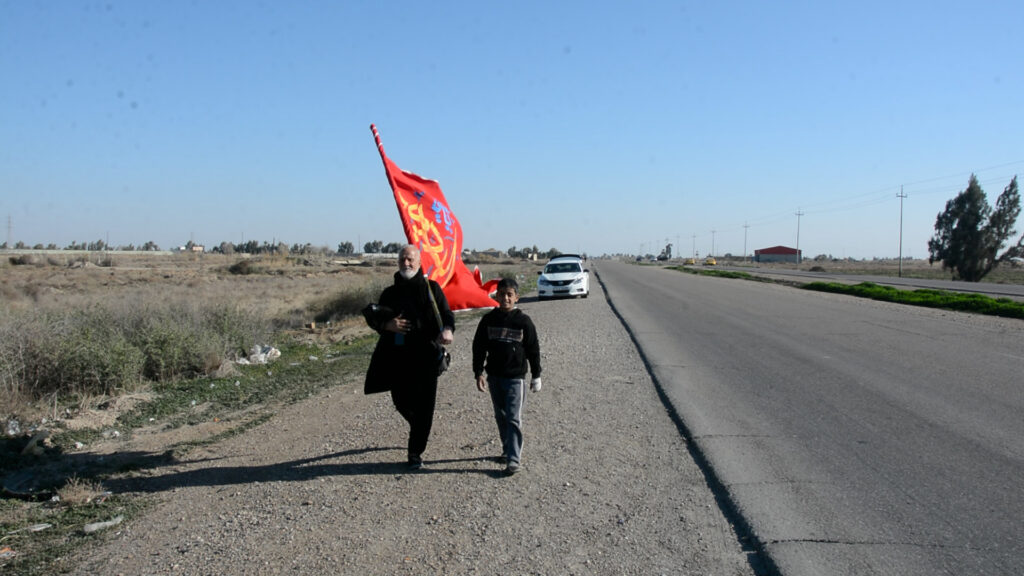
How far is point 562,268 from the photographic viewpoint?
94.8ft

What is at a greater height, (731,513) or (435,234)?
(435,234)

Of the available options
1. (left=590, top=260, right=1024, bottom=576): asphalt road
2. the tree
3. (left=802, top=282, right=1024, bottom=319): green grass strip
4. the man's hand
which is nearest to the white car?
(left=802, top=282, right=1024, bottom=319): green grass strip

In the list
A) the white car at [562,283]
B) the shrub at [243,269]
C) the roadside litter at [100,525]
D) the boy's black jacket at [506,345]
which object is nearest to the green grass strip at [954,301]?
the white car at [562,283]

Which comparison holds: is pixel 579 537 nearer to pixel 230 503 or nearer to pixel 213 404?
pixel 230 503

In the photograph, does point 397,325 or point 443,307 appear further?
point 443,307

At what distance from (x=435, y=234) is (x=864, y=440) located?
439cm

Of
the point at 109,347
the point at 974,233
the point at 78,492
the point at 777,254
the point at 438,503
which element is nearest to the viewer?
the point at 438,503

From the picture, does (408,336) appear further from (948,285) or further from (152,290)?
(948,285)

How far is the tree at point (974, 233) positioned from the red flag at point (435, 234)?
2806 inches

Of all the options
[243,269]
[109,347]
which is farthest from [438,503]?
[243,269]

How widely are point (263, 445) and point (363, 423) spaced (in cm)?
106

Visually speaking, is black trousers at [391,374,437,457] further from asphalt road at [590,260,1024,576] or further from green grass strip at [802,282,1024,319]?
green grass strip at [802,282,1024,319]

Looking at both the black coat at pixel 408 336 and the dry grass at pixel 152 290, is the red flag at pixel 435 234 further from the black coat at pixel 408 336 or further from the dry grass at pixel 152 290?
the dry grass at pixel 152 290

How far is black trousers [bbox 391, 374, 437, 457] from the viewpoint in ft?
18.8
